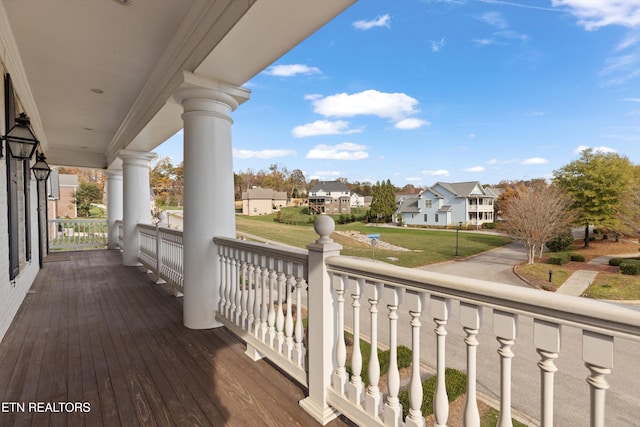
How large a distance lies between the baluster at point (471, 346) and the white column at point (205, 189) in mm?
2423

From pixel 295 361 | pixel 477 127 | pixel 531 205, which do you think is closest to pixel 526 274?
pixel 531 205

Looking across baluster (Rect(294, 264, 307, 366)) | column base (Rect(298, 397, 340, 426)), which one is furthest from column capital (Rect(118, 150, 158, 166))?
column base (Rect(298, 397, 340, 426))

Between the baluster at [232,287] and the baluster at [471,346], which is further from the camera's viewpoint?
the baluster at [232,287]

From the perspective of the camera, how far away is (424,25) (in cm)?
783

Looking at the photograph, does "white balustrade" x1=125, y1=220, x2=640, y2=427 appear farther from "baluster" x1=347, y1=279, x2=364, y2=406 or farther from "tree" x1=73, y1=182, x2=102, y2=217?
"tree" x1=73, y1=182, x2=102, y2=217

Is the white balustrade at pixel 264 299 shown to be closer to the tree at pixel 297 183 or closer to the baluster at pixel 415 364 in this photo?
the baluster at pixel 415 364

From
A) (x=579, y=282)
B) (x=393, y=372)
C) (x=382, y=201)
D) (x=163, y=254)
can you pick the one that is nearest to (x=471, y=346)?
(x=393, y=372)

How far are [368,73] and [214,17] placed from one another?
10082 millimetres

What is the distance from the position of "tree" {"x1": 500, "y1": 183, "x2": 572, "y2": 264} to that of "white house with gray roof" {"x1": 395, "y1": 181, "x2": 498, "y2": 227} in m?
0.62

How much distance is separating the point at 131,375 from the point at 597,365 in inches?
101

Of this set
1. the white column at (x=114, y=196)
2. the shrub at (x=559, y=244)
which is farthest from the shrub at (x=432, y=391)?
the shrub at (x=559, y=244)

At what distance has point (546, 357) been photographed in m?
0.88

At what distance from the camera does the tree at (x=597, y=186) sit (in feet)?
34.6

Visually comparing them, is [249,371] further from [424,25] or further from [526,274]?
[526,274]
